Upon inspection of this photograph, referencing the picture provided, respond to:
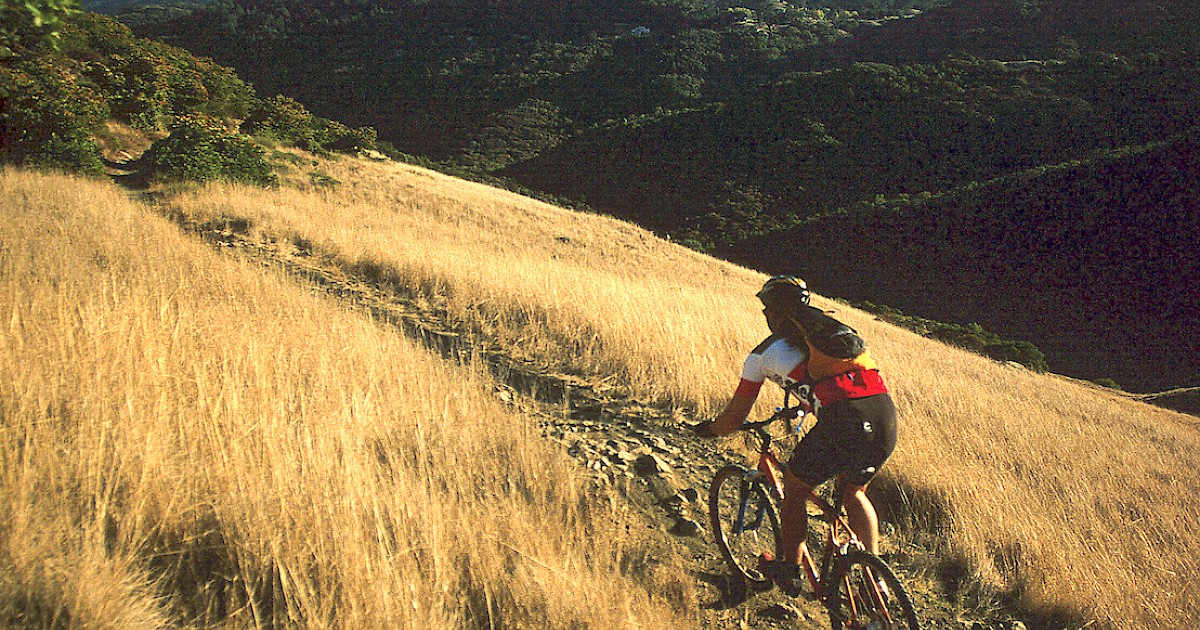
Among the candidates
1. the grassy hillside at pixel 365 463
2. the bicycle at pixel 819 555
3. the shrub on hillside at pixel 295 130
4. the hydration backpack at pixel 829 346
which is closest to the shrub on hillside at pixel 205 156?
the grassy hillside at pixel 365 463

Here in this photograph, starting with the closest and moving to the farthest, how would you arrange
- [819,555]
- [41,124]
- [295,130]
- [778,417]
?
[778,417], [819,555], [41,124], [295,130]

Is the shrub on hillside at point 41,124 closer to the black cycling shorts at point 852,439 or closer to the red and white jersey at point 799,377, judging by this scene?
the red and white jersey at point 799,377

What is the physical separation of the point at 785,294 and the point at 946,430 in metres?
3.90

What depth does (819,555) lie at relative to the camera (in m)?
3.64

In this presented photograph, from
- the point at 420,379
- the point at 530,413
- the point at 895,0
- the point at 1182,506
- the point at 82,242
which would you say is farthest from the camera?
the point at 895,0

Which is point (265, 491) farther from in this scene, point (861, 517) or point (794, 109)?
point (794, 109)

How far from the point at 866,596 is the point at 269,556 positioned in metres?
2.49

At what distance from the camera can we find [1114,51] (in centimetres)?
5547

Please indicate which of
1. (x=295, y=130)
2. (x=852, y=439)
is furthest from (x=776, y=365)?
(x=295, y=130)

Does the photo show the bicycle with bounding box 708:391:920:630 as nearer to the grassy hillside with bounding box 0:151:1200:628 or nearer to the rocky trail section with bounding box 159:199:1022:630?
the rocky trail section with bounding box 159:199:1022:630

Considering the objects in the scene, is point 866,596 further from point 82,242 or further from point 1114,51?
point 1114,51

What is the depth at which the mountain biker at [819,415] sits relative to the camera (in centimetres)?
268

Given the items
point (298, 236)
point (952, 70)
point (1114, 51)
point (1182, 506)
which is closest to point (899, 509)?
point (1182, 506)

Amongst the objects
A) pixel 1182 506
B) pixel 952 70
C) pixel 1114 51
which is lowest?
pixel 1182 506
